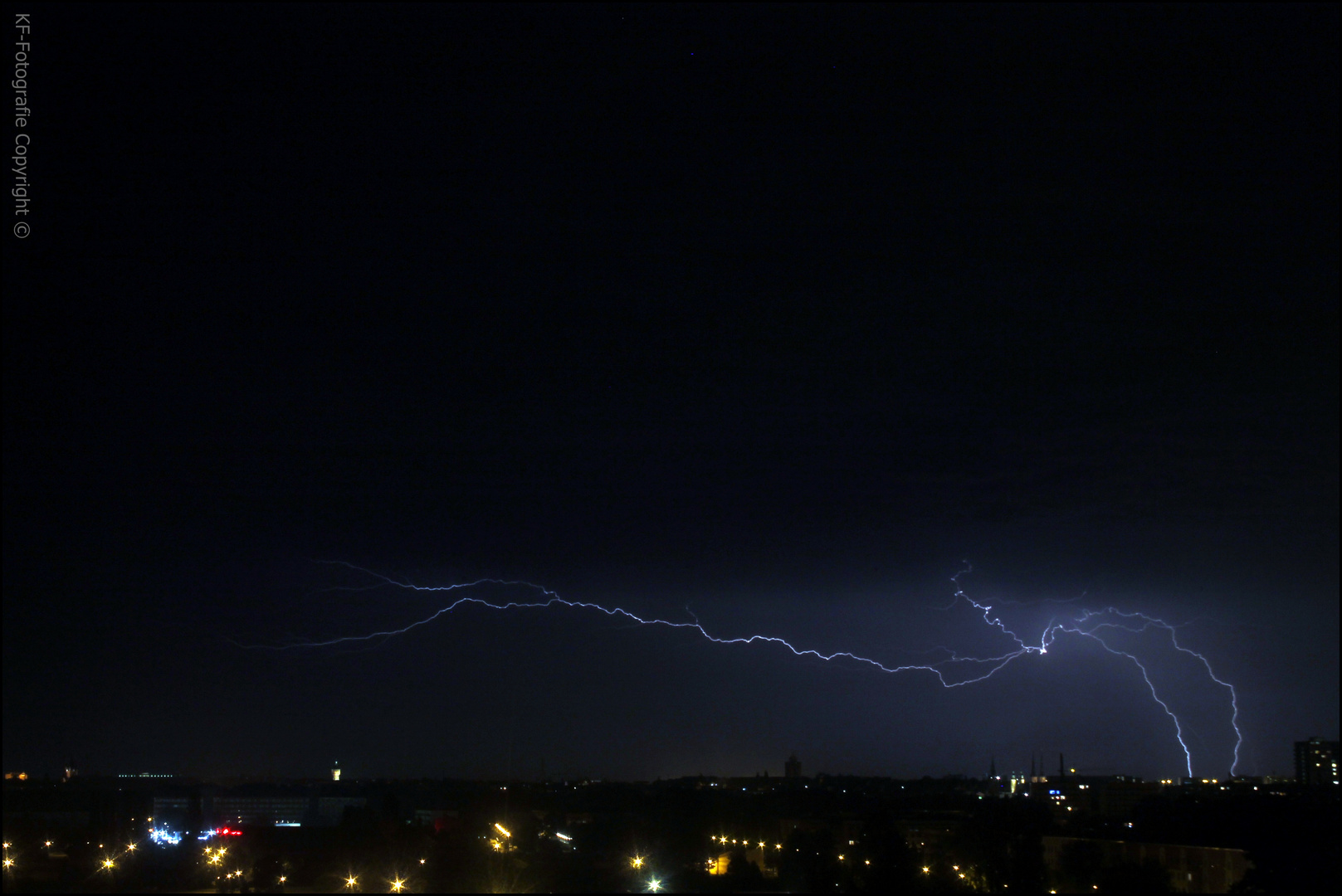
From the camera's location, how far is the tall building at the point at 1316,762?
4175cm

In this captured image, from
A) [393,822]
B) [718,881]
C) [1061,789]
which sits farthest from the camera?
[1061,789]

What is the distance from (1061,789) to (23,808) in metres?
52.5

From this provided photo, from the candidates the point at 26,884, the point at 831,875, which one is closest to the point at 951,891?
the point at 831,875

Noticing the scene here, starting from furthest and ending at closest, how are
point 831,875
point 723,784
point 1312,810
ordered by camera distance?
point 723,784 < point 1312,810 < point 831,875

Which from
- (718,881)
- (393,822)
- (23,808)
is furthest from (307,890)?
(23,808)

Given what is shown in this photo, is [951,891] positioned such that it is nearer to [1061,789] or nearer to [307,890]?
[307,890]

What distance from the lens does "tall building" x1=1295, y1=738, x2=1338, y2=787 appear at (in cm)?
4175

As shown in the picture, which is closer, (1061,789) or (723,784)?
(1061,789)

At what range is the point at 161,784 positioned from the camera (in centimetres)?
2666

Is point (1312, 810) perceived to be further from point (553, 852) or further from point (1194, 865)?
point (553, 852)

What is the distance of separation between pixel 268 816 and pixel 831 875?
65.6 ft

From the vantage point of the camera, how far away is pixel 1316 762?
143 ft

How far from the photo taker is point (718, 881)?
36.8 ft

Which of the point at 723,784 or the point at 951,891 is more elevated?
the point at 951,891
